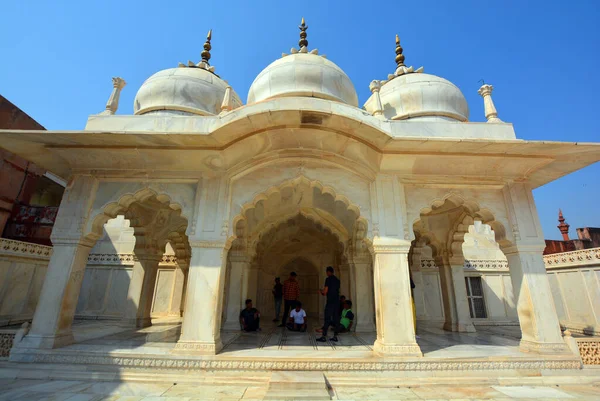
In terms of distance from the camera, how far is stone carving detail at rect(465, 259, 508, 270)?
39.5 feet

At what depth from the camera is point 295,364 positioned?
16.2 ft

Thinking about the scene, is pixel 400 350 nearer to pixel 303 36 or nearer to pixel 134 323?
pixel 134 323

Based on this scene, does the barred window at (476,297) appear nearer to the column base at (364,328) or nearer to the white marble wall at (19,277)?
the column base at (364,328)

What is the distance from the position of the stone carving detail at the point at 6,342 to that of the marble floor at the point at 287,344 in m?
1.03

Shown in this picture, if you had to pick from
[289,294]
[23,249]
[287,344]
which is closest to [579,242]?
[289,294]

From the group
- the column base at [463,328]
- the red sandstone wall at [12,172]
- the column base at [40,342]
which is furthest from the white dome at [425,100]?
the red sandstone wall at [12,172]

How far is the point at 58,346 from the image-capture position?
5465mm

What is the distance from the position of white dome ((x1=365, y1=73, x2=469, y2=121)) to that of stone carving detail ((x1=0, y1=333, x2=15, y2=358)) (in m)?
9.34

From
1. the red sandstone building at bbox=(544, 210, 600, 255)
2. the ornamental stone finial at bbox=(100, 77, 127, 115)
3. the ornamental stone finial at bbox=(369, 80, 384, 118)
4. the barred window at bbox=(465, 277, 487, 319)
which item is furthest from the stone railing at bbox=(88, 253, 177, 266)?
the red sandstone building at bbox=(544, 210, 600, 255)

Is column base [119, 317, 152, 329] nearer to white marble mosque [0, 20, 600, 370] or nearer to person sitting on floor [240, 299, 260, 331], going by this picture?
white marble mosque [0, 20, 600, 370]

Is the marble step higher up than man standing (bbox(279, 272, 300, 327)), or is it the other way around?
man standing (bbox(279, 272, 300, 327))

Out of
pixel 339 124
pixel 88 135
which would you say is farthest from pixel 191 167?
pixel 339 124

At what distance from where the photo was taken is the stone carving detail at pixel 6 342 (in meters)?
5.48

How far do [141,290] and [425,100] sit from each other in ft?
32.0
